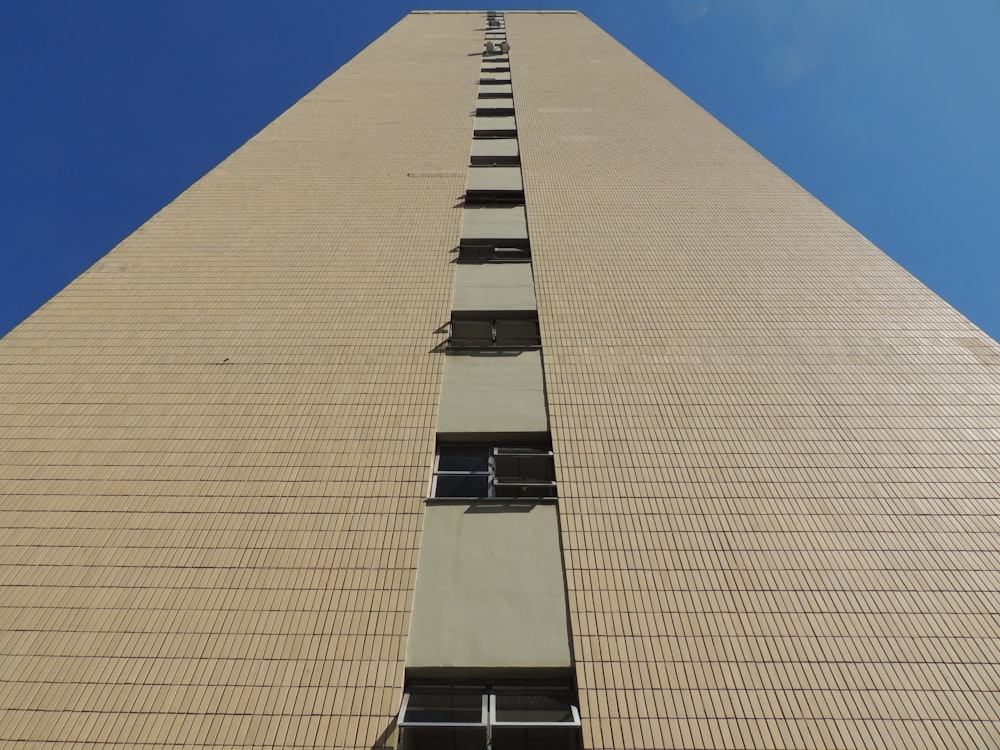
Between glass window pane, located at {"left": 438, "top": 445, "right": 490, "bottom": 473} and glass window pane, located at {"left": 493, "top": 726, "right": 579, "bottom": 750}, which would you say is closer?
glass window pane, located at {"left": 493, "top": 726, "right": 579, "bottom": 750}

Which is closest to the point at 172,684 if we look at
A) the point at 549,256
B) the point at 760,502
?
the point at 760,502


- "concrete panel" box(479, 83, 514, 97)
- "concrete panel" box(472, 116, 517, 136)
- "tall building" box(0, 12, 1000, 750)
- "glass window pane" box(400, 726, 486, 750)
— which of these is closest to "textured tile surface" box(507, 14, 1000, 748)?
"tall building" box(0, 12, 1000, 750)

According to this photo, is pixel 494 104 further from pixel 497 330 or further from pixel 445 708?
pixel 445 708

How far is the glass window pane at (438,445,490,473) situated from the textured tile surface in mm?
1205

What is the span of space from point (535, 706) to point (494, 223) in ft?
32.0

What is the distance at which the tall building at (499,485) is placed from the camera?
16.8ft

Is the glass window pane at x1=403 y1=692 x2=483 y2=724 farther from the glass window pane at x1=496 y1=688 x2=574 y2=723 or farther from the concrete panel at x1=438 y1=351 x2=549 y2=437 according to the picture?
the concrete panel at x1=438 y1=351 x2=549 y2=437

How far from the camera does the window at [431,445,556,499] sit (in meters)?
7.22

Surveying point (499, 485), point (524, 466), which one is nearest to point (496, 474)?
point (499, 485)

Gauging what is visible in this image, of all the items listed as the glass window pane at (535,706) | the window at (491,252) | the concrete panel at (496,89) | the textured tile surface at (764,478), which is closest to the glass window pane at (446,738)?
the glass window pane at (535,706)

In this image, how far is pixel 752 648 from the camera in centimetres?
536

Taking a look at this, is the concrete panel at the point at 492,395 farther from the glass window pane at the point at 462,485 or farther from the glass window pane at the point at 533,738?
the glass window pane at the point at 533,738

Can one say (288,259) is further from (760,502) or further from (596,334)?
(760,502)

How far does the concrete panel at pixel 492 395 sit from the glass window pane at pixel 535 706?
3.43m
